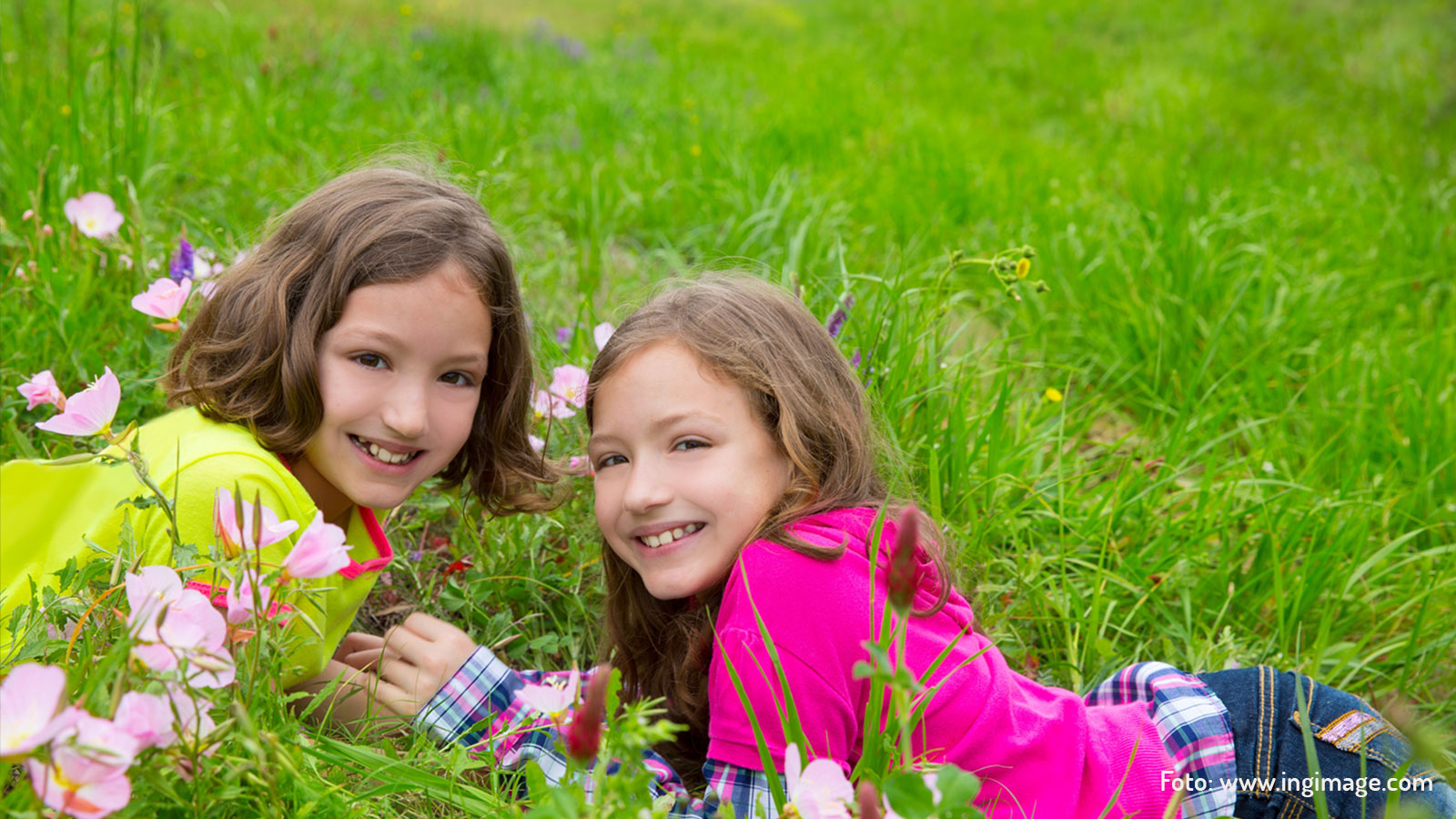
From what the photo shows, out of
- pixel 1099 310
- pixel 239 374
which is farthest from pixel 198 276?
pixel 1099 310

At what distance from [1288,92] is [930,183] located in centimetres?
451

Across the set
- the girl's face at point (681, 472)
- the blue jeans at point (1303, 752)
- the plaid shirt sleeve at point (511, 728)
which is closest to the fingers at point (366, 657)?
A: the plaid shirt sleeve at point (511, 728)

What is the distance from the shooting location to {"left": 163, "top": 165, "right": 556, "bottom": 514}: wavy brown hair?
6.14ft

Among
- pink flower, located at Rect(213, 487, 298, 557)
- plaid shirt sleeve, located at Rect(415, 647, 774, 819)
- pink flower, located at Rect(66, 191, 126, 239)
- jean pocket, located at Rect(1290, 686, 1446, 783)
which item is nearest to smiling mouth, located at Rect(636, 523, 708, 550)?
plaid shirt sleeve, located at Rect(415, 647, 774, 819)

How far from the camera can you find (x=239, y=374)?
1.88 meters

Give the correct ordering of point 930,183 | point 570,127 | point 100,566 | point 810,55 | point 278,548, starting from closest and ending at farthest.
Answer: point 100,566, point 278,548, point 930,183, point 570,127, point 810,55

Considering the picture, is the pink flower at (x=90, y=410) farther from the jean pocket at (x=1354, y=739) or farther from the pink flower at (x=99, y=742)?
the jean pocket at (x=1354, y=739)

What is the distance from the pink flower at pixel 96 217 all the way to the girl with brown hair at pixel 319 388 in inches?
→ 28.1

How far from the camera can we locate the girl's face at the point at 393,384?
184cm

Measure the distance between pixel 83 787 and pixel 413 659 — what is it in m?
1.12

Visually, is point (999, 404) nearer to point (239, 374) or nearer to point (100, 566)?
point (239, 374)

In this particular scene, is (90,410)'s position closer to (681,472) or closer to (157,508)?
(157,508)

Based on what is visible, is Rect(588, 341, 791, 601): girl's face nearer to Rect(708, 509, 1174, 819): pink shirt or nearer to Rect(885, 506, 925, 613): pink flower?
Rect(708, 509, 1174, 819): pink shirt

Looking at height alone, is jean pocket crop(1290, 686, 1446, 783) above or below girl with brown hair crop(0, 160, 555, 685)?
below
